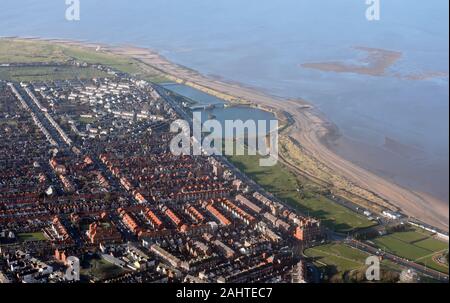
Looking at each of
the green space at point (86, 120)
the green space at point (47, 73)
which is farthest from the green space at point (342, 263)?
the green space at point (47, 73)

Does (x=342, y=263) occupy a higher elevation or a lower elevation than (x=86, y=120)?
lower

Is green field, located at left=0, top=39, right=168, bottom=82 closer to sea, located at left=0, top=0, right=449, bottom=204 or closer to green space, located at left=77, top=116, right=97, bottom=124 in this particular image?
sea, located at left=0, top=0, right=449, bottom=204

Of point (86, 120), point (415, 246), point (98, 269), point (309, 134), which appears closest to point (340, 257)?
point (415, 246)

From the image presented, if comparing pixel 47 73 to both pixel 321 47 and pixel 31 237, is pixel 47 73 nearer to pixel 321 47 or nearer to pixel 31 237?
pixel 321 47

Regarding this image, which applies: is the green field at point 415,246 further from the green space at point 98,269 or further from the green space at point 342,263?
the green space at point 98,269

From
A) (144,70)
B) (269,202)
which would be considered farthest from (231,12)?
(269,202)

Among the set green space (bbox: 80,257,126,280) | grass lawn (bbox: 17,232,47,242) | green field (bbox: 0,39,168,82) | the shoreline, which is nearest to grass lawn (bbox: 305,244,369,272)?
the shoreline

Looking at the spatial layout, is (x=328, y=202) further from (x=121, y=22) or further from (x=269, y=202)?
(x=121, y=22)
